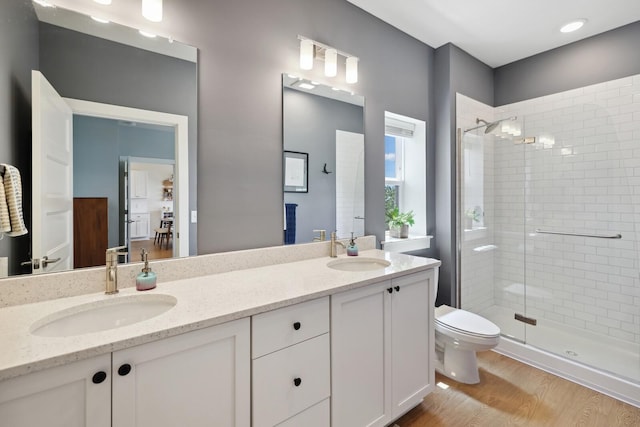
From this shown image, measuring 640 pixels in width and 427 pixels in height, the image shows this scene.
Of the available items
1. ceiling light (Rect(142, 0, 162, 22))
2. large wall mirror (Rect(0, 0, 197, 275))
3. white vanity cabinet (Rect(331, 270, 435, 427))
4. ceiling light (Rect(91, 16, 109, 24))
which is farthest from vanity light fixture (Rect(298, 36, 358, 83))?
white vanity cabinet (Rect(331, 270, 435, 427))

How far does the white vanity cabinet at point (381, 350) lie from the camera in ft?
4.38

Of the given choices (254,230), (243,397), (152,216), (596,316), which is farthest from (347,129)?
(596,316)

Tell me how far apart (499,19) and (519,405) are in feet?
9.03

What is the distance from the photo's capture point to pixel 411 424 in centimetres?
169

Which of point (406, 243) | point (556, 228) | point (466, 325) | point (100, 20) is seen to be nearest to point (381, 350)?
point (466, 325)

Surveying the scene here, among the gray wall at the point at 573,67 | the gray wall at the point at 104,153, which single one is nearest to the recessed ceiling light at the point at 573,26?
the gray wall at the point at 573,67

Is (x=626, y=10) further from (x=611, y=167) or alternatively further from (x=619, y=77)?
(x=611, y=167)

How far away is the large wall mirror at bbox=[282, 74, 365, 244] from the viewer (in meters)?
1.82

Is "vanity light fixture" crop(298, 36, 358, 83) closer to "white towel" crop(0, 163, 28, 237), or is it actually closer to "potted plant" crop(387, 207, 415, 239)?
"potted plant" crop(387, 207, 415, 239)

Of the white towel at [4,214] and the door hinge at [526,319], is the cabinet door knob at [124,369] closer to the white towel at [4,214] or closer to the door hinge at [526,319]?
the white towel at [4,214]

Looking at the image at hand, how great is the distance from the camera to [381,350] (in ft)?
4.91

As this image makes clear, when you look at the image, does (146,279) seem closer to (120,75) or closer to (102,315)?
(102,315)

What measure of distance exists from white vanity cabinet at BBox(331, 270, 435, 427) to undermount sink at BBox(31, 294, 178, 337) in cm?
73

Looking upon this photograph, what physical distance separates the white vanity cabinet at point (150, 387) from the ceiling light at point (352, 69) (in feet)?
5.58
